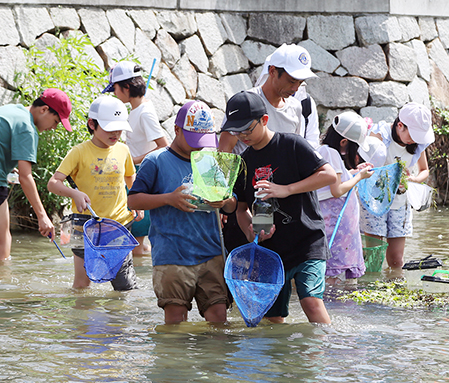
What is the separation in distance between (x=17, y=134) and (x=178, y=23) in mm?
5598

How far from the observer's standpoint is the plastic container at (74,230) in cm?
478

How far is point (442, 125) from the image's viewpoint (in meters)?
11.9

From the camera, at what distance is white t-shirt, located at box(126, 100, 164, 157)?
5.82m

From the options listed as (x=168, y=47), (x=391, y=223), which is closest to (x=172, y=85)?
(x=168, y=47)

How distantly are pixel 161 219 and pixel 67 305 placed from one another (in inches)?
57.1

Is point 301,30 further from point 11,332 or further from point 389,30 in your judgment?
point 11,332

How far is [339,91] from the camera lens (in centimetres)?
1148

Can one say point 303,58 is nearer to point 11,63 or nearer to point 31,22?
point 11,63

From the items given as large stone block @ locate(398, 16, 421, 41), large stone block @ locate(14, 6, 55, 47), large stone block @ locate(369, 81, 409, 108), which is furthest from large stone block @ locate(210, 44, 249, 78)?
large stone block @ locate(398, 16, 421, 41)

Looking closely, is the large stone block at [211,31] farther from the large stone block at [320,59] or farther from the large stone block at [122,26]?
the large stone block at [320,59]

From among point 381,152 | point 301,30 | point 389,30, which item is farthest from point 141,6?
point 381,152

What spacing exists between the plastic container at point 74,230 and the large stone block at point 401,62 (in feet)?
27.6

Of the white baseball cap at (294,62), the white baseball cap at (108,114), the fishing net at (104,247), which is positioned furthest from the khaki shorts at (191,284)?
the white baseball cap at (108,114)

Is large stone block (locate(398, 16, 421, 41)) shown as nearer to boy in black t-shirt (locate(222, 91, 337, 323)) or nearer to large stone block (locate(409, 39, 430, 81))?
large stone block (locate(409, 39, 430, 81))
